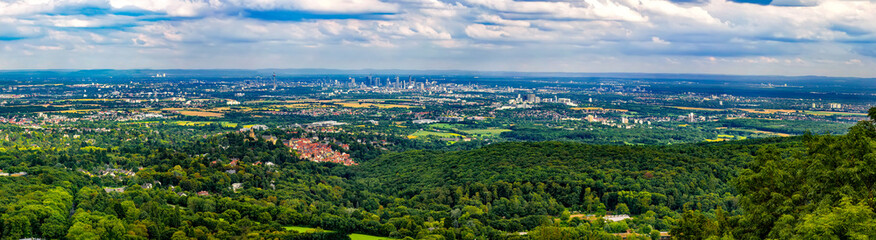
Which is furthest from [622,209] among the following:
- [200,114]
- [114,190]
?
[200,114]

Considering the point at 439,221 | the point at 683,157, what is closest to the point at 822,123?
the point at 683,157

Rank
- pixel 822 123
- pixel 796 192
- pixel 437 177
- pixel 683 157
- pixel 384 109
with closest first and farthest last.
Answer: pixel 796 192 → pixel 683 157 → pixel 437 177 → pixel 822 123 → pixel 384 109

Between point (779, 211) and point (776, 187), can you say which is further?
point (776, 187)

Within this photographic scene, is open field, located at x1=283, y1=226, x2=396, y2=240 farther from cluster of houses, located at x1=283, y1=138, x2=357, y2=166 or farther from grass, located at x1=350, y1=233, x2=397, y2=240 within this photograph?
cluster of houses, located at x1=283, y1=138, x2=357, y2=166

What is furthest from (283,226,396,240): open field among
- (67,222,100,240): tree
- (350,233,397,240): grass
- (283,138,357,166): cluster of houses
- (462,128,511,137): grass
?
(462,128,511,137): grass

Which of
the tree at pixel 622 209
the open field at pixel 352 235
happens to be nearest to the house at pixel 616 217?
the tree at pixel 622 209

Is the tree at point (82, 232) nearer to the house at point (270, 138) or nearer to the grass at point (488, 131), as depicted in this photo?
the house at point (270, 138)

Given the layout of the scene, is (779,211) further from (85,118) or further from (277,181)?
(85,118)

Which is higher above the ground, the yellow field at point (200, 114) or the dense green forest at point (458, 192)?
the dense green forest at point (458, 192)
